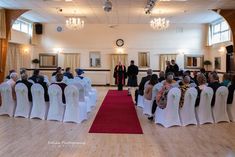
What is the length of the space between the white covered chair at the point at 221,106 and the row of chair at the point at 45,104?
3341 mm

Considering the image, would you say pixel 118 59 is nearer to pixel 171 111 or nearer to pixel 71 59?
pixel 71 59

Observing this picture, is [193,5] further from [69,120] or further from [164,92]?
[69,120]

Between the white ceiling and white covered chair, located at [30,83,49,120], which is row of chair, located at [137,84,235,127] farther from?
the white ceiling

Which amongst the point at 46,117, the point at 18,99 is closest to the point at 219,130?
the point at 46,117

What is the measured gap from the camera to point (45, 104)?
7.82 m

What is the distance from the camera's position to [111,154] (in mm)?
5020

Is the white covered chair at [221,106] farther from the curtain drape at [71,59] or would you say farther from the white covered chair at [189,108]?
the curtain drape at [71,59]

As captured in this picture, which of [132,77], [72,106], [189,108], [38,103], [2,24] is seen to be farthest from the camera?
[132,77]

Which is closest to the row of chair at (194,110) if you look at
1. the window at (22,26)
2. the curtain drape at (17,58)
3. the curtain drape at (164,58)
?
the curtain drape at (17,58)

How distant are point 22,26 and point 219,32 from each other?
420 inches

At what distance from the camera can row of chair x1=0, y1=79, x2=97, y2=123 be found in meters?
7.43

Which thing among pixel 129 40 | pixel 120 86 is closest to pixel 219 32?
pixel 129 40

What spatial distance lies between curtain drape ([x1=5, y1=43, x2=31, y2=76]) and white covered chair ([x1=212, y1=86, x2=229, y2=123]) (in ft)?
34.2

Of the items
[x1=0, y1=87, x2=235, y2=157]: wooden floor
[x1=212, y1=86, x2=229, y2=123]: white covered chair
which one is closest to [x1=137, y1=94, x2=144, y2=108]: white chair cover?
[x1=0, y1=87, x2=235, y2=157]: wooden floor
